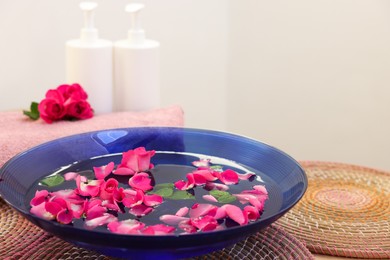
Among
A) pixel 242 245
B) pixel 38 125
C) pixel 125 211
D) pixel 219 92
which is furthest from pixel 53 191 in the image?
pixel 219 92

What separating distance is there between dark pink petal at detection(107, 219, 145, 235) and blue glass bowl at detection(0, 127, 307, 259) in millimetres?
28

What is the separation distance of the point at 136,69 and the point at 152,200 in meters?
0.61

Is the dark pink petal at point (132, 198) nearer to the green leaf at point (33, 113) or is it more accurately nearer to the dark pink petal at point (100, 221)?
the dark pink petal at point (100, 221)

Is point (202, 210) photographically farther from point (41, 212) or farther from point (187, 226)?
point (41, 212)

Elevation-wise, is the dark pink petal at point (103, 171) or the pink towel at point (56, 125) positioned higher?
the dark pink petal at point (103, 171)

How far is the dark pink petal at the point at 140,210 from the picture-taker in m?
0.77

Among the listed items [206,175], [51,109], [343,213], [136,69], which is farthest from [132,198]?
[136,69]

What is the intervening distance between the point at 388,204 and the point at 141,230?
0.51 metres

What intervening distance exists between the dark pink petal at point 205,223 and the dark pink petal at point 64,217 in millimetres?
148

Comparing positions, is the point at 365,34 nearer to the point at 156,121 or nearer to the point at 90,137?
the point at 156,121

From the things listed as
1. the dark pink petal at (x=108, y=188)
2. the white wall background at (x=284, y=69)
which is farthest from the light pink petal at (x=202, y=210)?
the white wall background at (x=284, y=69)

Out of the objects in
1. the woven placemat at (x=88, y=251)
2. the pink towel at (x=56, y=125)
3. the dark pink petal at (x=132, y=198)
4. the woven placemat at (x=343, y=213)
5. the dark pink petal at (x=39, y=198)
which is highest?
the dark pink petal at (x=39, y=198)

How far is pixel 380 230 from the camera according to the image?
3.03 ft

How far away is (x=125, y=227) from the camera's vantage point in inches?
28.0
